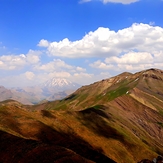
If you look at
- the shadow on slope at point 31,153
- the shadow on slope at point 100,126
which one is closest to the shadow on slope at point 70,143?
the shadow on slope at point 31,153

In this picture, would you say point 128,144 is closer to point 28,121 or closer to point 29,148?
point 28,121

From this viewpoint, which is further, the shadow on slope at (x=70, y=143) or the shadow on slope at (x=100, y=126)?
the shadow on slope at (x=100, y=126)

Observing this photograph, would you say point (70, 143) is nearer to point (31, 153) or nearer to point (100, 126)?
point (31, 153)

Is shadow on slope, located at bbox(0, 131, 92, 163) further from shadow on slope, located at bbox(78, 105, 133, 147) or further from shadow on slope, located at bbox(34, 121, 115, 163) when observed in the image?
shadow on slope, located at bbox(78, 105, 133, 147)

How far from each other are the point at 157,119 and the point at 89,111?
90830mm

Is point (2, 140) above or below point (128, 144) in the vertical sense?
above

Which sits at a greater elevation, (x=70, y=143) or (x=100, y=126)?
(x=70, y=143)

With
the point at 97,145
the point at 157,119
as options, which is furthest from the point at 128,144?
the point at 157,119

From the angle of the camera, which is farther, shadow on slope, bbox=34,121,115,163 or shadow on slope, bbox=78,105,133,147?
shadow on slope, bbox=78,105,133,147

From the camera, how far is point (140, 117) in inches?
7303

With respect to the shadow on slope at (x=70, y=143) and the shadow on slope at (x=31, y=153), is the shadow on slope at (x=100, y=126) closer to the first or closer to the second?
the shadow on slope at (x=70, y=143)

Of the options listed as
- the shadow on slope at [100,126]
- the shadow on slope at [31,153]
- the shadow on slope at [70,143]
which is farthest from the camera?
the shadow on slope at [100,126]

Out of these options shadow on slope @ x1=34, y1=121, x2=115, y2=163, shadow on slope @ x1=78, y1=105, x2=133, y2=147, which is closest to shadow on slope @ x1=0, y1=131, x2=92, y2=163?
shadow on slope @ x1=34, y1=121, x2=115, y2=163

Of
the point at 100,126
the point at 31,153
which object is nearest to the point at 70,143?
the point at 31,153
